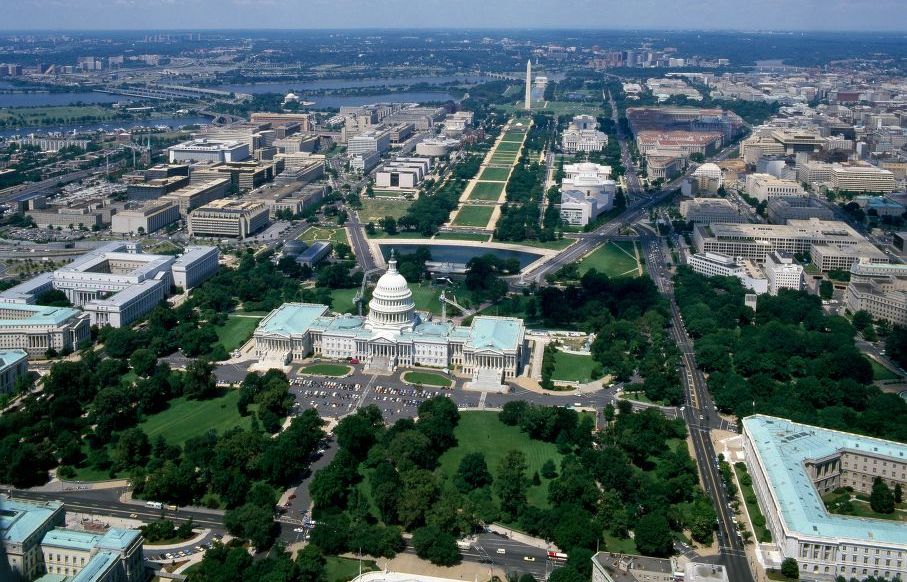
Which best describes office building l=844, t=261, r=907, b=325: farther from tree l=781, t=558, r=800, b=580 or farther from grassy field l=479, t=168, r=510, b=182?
grassy field l=479, t=168, r=510, b=182

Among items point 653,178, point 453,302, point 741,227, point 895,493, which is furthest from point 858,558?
point 653,178

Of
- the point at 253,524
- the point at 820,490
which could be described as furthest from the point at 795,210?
the point at 253,524

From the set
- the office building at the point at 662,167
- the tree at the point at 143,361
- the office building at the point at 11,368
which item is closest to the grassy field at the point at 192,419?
the tree at the point at 143,361

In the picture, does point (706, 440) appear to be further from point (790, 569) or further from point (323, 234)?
point (323, 234)

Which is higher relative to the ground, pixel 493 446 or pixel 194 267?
pixel 194 267

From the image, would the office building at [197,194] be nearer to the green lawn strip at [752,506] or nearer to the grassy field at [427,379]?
the grassy field at [427,379]

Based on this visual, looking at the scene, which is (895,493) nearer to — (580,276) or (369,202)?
(580,276)
